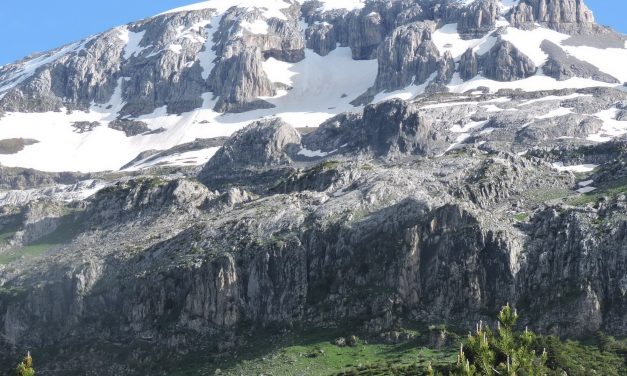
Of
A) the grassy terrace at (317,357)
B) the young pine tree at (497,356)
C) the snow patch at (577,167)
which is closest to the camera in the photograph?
the young pine tree at (497,356)

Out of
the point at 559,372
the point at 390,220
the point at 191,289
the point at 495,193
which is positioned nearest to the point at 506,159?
the point at 495,193

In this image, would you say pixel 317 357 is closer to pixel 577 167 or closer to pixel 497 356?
pixel 497 356

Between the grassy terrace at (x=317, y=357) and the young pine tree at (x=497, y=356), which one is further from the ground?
the young pine tree at (x=497, y=356)

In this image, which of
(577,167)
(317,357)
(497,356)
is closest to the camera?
(497,356)

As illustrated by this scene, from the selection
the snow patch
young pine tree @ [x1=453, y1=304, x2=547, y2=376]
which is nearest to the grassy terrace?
young pine tree @ [x1=453, y1=304, x2=547, y2=376]

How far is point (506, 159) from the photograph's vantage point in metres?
171

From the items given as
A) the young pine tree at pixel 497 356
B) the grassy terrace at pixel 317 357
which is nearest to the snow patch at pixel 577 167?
the grassy terrace at pixel 317 357

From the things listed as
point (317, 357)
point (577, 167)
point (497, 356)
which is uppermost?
point (497, 356)

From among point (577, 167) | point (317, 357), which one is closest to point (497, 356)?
point (317, 357)

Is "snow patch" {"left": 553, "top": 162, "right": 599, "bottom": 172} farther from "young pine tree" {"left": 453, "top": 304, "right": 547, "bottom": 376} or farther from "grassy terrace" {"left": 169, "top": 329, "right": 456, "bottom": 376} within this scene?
"young pine tree" {"left": 453, "top": 304, "right": 547, "bottom": 376}

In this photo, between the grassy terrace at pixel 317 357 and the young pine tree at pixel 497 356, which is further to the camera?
the grassy terrace at pixel 317 357

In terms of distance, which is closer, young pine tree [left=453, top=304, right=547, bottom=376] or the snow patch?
young pine tree [left=453, top=304, right=547, bottom=376]

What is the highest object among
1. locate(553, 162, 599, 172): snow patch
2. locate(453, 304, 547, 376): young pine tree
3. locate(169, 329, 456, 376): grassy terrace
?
locate(453, 304, 547, 376): young pine tree

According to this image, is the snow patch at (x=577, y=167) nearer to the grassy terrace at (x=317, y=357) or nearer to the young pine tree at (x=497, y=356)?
the grassy terrace at (x=317, y=357)
